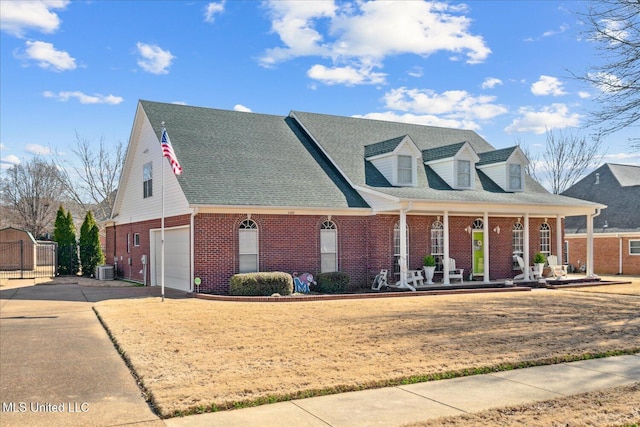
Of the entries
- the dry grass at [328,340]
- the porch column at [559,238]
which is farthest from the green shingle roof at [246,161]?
the porch column at [559,238]

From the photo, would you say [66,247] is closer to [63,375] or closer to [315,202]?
[315,202]

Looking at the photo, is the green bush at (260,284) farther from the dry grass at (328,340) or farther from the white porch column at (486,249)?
the white porch column at (486,249)

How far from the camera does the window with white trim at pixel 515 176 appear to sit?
26328mm

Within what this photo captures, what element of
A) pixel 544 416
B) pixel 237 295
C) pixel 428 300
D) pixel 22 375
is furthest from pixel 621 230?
pixel 22 375

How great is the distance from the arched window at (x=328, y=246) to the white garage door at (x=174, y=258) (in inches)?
191

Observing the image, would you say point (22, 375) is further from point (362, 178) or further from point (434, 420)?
point (362, 178)

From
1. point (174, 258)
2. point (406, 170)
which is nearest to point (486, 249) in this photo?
point (406, 170)

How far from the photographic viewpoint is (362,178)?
75.9ft

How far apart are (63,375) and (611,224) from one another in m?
32.6

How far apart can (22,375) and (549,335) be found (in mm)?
9219

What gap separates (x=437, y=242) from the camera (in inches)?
921

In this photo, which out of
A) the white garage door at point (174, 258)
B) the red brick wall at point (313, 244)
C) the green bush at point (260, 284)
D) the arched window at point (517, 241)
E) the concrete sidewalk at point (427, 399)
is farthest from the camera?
the arched window at point (517, 241)

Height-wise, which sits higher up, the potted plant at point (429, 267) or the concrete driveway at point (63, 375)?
the potted plant at point (429, 267)

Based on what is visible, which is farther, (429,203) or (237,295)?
(429,203)
